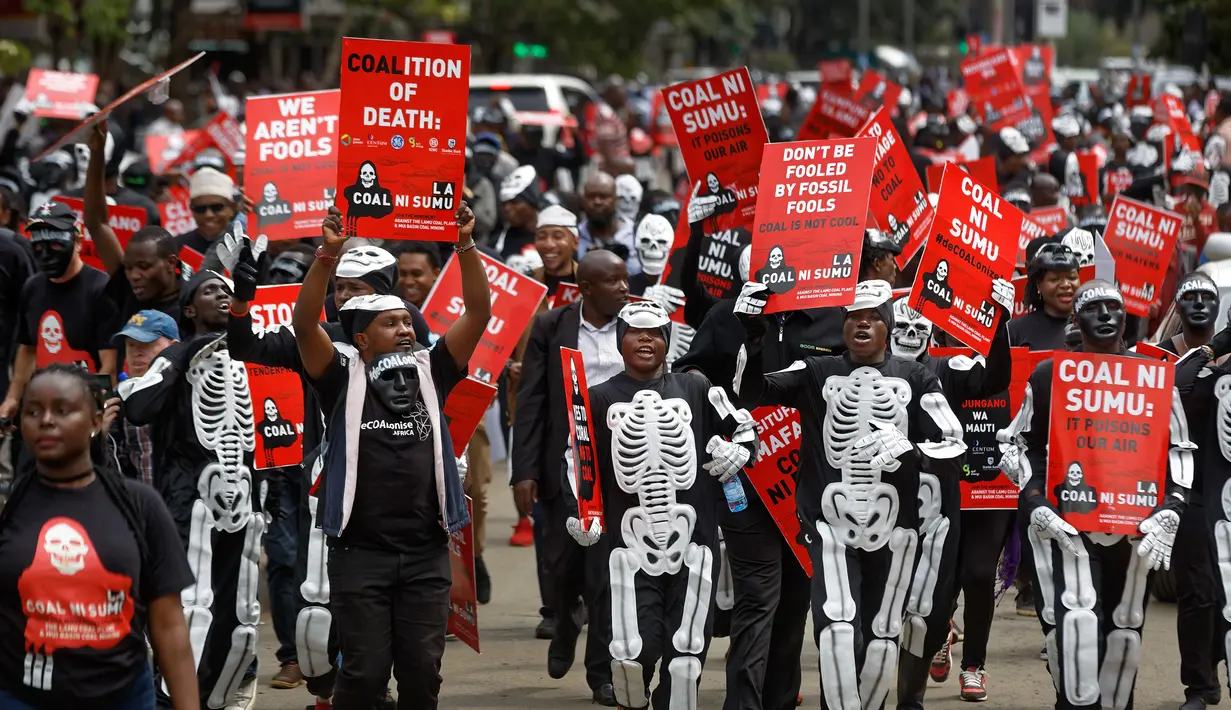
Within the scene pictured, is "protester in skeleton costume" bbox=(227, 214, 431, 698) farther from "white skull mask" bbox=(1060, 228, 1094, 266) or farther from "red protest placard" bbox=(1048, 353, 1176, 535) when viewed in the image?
"white skull mask" bbox=(1060, 228, 1094, 266)

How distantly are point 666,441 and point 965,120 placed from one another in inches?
660

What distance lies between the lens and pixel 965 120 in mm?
23391

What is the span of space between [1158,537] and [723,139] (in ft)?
10.2

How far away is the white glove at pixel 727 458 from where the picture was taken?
290 inches

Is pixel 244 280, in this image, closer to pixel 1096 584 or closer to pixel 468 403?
pixel 468 403

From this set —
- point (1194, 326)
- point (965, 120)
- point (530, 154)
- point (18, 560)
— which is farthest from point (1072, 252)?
point (965, 120)

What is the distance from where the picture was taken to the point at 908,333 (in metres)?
8.16

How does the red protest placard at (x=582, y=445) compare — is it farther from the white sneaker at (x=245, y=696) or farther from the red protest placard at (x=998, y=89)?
the red protest placard at (x=998, y=89)

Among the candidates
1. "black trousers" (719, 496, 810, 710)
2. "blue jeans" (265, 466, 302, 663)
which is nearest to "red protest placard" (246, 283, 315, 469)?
"blue jeans" (265, 466, 302, 663)

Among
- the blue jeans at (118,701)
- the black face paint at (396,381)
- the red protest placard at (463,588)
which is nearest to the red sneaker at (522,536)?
the red protest placard at (463,588)

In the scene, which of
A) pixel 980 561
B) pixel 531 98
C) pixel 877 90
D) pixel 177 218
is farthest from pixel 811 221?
pixel 531 98

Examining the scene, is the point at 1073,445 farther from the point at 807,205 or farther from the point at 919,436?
the point at 807,205

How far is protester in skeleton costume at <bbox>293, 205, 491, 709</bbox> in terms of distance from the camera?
6656mm

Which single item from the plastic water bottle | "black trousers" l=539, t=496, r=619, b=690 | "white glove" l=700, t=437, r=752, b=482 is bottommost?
"black trousers" l=539, t=496, r=619, b=690
